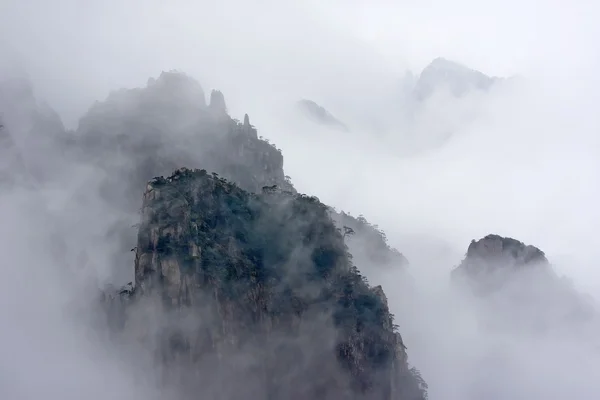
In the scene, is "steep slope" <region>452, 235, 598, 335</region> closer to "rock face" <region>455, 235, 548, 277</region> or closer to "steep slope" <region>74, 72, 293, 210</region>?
"rock face" <region>455, 235, 548, 277</region>

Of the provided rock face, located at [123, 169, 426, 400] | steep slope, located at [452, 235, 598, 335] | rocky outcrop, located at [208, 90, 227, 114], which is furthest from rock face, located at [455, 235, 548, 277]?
rocky outcrop, located at [208, 90, 227, 114]

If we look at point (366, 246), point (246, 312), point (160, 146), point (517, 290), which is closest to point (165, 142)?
point (160, 146)

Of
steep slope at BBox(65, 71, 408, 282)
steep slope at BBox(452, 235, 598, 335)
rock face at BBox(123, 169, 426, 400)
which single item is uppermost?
steep slope at BBox(65, 71, 408, 282)

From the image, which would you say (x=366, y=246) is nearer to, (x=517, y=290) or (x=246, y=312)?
(x=517, y=290)

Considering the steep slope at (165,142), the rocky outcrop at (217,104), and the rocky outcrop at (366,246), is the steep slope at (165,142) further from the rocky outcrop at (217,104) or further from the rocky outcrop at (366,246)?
the rocky outcrop at (366,246)

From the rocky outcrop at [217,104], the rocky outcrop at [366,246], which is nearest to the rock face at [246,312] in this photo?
the rocky outcrop at [366,246]

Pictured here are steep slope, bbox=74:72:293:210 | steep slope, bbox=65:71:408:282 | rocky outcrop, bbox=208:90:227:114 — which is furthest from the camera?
rocky outcrop, bbox=208:90:227:114

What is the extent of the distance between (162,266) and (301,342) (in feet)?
55.7

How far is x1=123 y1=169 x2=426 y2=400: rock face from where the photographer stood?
74500 millimetres

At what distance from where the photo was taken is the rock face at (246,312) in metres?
74.5

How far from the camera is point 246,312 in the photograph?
3017 inches

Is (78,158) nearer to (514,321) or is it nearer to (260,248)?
(260,248)

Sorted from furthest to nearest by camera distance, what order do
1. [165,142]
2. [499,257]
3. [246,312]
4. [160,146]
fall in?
[499,257], [165,142], [160,146], [246,312]

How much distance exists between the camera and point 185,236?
7638 centimetres
